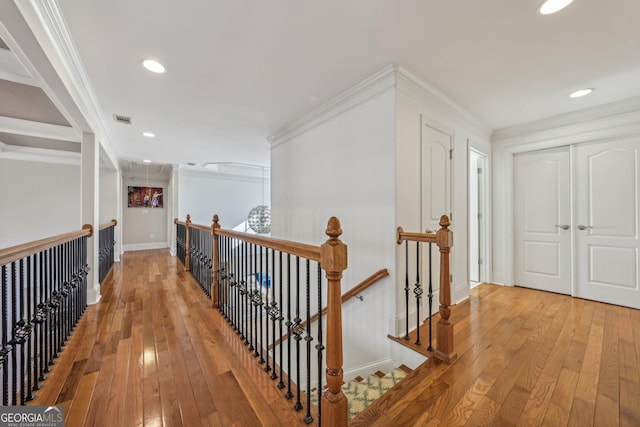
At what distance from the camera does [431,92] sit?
257cm

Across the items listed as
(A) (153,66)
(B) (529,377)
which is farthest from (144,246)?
(B) (529,377)

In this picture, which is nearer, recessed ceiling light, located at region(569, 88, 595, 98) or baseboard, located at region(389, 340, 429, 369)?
baseboard, located at region(389, 340, 429, 369)

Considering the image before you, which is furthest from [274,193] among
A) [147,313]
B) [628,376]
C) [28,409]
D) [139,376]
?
[628,376]

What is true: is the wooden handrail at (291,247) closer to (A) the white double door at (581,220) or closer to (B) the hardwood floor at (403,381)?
(B) the hardwood floor at (403,381)

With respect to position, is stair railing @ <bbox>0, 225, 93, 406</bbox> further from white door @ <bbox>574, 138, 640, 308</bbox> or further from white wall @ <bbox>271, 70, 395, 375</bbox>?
white door @ <bbox>574, 138, 640, 308</bbox>

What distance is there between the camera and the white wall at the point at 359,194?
2.37 metres

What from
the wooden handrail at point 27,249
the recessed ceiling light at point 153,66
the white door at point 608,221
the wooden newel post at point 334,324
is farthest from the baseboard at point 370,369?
the recessed ceiling light at point 153,66

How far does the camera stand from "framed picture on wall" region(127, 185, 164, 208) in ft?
24.3

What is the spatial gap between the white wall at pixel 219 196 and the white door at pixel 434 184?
20.3 feet

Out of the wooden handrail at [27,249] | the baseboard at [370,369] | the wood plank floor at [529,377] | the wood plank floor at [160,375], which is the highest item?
the wooden handrail at [27,249]

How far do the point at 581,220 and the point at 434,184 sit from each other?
209 cm

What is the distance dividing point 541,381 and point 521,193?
2.82 metres

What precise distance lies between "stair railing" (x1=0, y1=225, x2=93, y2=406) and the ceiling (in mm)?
1279

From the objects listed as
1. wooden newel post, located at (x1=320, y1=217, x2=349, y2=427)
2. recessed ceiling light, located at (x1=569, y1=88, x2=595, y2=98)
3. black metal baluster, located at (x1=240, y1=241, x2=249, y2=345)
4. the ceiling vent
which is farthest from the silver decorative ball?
recessed ceiling light, located at (x1=569, y1=88, x2=595, y2=98)
